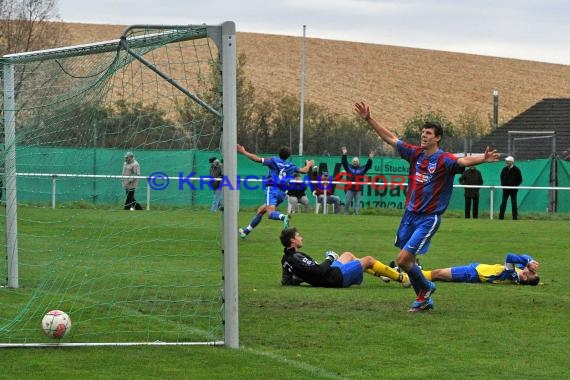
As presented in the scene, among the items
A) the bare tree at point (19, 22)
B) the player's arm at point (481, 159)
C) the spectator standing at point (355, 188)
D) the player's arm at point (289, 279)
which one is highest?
the bare tree at point (19, 22)

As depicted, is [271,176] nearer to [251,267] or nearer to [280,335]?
[251,267]

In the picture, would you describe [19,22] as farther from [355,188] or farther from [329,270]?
[329,270]

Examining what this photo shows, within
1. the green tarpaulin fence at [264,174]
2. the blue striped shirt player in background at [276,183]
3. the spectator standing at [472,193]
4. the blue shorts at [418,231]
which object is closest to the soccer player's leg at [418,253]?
the blue shorts at [418,231]

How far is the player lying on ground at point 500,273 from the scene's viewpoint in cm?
1405

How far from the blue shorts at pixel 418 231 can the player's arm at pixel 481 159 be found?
0.70 metres

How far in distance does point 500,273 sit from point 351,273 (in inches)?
79.7

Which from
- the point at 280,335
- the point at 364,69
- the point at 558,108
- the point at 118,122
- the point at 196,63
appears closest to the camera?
the point at 280,335

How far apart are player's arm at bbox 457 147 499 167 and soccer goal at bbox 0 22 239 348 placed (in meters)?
2.47

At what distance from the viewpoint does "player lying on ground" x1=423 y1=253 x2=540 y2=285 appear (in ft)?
46.1

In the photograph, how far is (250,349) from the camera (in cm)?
914

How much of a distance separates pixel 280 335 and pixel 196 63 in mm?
2695

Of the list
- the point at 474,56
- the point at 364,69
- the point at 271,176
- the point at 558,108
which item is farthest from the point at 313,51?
the point at 271,176

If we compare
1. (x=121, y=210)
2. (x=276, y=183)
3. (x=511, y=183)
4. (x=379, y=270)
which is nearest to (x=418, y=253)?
(x=379, y=270)

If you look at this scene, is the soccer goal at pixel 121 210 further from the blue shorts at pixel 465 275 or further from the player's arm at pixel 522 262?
the player's arm at pixel 522 262
